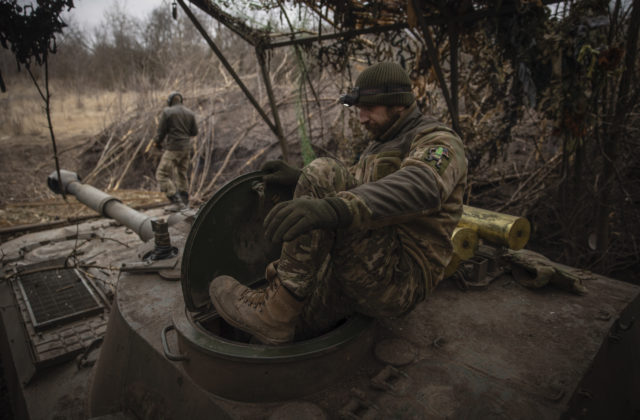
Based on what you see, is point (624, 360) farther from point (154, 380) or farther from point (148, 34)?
point (148, 34)

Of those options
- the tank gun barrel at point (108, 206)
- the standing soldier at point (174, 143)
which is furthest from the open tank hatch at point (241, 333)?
the standing soldier at point (174, 143)

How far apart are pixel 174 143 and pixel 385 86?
21.1 feet

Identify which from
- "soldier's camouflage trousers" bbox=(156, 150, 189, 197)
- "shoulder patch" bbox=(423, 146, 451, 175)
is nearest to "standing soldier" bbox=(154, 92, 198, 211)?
"soldier's camouflage trousers" bbox=(156, 150, 189, 197)

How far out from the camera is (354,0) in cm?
362

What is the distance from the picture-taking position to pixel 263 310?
5.72ft

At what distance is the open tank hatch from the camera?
1.59 m

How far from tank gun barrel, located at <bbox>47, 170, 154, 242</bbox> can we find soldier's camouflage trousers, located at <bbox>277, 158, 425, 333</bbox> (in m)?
2.25

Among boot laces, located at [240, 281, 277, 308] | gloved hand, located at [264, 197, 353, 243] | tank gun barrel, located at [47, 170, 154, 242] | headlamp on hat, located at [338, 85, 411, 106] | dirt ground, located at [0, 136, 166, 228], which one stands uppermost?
headlamp on hat, located at [338, 85, 411, 106]

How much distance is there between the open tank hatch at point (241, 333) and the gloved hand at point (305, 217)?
21.8 inches

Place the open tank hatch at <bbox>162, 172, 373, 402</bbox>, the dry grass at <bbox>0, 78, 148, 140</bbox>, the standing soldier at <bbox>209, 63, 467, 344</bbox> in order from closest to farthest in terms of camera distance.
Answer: the standing soldier at <bbox>209, 63, 467, 344</bbox>, the open tank hatch at <bbox>162, 172, 373, 402</bbox>, the dry grass at <bbox>0, 78, 148, 140</bbox>

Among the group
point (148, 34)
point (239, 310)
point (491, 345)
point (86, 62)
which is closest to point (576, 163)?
point (491, 345)

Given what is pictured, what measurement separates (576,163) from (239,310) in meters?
3.71

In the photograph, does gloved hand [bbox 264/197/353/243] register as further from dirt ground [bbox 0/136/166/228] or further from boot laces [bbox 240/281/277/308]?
dirt ground [bbox 0/136/166/228]

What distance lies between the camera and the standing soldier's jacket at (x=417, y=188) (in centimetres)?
142
